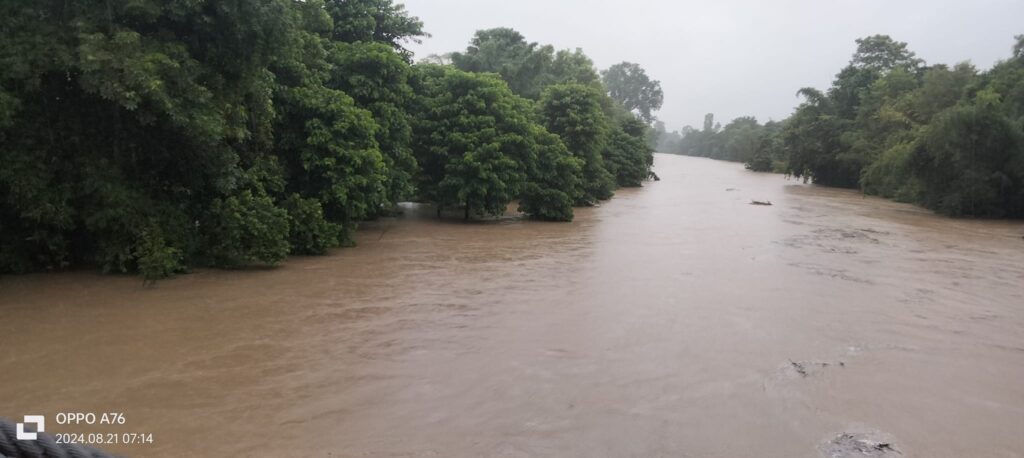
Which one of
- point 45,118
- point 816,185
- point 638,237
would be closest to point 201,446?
point 45,118

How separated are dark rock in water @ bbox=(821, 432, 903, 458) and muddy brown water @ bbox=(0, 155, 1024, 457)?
9 centimetres

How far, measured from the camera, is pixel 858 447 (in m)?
4.93

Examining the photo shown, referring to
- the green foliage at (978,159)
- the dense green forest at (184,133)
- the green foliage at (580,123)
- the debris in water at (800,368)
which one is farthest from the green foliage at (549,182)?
the debris in water at (800,368)

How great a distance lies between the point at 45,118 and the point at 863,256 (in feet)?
48.7

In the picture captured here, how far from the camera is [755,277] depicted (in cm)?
1158

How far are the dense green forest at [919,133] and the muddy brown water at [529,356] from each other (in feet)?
33.1

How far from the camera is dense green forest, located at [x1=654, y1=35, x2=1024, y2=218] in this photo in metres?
21.2

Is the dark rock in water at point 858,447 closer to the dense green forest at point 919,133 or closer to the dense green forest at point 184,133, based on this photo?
the dense green forest at point 184,133

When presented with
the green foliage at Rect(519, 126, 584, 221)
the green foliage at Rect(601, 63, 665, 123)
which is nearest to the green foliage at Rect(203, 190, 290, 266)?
the green foliage at Rect(519, 126, 584, 221)

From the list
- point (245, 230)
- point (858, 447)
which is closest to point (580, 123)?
point (245, 230)

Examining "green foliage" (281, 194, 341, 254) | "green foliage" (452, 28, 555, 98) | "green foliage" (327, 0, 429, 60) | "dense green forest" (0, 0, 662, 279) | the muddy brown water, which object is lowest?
the muddy brown water

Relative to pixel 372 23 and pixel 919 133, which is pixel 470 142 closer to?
pixel 372 23

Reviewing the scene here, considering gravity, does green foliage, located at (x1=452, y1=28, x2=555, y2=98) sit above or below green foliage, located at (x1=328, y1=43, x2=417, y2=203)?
above

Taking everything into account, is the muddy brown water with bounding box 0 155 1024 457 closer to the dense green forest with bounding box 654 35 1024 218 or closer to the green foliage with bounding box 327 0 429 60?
the green foliage with bounding box 327 0 429 60
